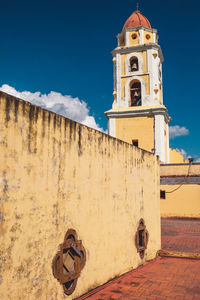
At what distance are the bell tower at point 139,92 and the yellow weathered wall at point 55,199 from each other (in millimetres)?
11831

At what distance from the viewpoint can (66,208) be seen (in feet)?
16.2

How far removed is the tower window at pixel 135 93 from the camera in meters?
20.0

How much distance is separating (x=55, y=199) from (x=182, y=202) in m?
13.8

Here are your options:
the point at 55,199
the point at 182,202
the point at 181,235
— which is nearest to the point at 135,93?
the point at 182,202

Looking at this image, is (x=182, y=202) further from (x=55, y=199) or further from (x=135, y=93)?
(x=55, y=199)

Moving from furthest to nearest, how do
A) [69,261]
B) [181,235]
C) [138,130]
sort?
[138,130]
[181,235]
[69,261]

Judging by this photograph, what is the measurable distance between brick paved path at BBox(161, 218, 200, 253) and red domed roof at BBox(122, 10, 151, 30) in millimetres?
14169

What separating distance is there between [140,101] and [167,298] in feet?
53.1

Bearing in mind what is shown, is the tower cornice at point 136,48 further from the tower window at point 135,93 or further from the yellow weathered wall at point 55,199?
the yellow weathered wall at point 55,199

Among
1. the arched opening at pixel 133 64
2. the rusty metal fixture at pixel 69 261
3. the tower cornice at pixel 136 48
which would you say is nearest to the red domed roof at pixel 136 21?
the tower cornice at pixel 136 48

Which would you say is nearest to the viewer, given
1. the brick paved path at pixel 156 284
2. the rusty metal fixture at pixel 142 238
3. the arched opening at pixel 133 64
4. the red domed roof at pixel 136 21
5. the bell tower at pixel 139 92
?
the brick paved path at pixel 156 284

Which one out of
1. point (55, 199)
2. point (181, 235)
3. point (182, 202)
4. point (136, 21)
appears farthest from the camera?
point (136, 21)

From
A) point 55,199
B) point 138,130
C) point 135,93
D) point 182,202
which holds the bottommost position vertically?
point 182,202

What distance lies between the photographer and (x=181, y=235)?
11.9 m
